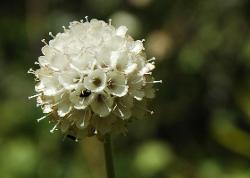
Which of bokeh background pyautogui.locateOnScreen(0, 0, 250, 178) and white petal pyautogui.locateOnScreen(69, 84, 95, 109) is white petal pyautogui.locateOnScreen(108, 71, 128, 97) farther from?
bokeh background pyautogui.locateOnScreen(0, 0, 250, 178)

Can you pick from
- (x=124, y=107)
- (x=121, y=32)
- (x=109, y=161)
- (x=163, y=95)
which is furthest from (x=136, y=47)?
(x=163, y=95)

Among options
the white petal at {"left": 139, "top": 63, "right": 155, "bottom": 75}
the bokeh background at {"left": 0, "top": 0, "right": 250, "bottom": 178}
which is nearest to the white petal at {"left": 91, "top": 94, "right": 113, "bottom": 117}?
the white petal at {"left": 139, "top": 63, "right": 155, "bottom": 75}

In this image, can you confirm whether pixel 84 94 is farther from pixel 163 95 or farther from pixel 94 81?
pixel 163 95

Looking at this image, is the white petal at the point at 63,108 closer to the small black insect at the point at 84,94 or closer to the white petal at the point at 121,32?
the small black insect at the point at 84,94

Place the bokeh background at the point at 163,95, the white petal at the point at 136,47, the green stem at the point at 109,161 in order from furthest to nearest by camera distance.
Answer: the bokeh background at the point at 163,95 < the white petal at the point at 136,47 < the green stem at the point at 109,161

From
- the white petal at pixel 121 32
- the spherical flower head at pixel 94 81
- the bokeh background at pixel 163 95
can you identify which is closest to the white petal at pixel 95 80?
the spherical flower head at pixel 94 81

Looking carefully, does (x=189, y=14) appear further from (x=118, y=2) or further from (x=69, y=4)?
(x=69, y=4)

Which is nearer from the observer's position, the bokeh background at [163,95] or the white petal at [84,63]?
the white petal at [84,63]
